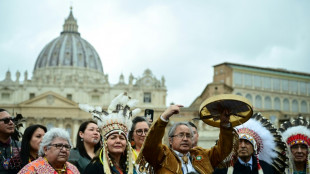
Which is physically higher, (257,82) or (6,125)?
(257,82)

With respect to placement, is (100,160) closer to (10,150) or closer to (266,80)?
(10,150)

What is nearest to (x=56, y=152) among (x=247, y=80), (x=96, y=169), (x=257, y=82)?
(x=96, y=169)

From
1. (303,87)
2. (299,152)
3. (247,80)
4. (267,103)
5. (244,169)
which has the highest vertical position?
(247,80)

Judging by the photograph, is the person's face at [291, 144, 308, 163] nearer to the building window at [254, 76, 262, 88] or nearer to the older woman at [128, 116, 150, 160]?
the older woman at [128, 116, 150, 160]

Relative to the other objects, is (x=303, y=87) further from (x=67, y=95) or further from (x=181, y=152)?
(x=181, y=152)

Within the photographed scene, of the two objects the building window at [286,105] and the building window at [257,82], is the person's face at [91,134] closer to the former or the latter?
the building window at [257,82]

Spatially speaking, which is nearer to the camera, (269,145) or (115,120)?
(115,120)

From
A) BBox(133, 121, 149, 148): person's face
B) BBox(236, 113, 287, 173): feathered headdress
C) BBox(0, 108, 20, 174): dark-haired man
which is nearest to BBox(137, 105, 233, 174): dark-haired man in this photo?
BBox(236, 113, 287, 173): feathered headdress

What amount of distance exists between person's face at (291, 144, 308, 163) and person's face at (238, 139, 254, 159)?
Result: 2.91 ft

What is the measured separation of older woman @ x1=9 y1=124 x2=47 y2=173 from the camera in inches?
225

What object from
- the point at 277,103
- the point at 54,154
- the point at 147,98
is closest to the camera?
the point at 54,154

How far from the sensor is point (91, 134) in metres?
6.53

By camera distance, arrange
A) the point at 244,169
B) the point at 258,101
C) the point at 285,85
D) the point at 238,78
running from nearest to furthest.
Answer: the point at 244,169 < the point at 238,78 < the point at 258,101 < the point at 285,85

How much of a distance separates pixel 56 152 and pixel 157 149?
1.14 meters
